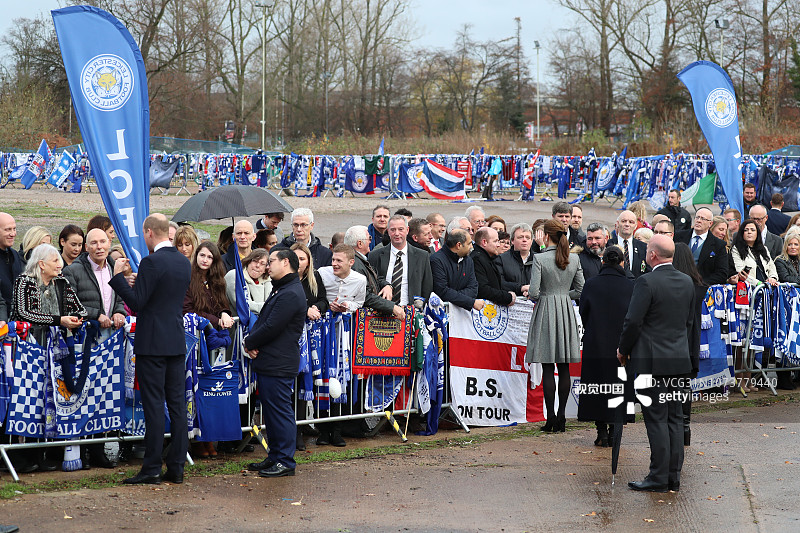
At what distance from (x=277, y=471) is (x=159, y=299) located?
167cm

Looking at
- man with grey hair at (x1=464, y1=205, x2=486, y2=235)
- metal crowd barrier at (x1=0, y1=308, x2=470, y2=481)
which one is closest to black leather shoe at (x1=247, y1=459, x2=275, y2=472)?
metal crowd barrier at (x1=0, y1=308, x2=470, y2=481)

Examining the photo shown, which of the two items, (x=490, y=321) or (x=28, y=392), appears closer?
(x=28, y=392)

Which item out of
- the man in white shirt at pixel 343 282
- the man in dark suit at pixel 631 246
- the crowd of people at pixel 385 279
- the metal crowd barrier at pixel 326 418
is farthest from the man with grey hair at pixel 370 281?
the man in dark suit at pixel 631 246

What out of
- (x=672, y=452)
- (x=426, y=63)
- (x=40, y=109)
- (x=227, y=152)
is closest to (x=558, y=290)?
(x=672, y=452)

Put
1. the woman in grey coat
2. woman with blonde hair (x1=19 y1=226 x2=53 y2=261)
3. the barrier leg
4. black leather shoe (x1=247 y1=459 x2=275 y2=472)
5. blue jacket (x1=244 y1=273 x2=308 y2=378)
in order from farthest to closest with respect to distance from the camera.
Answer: the woman in grey coat → woman with blonde hair (x1=19 y1=226 x2=53 y2=261) → black leather shoe (x1=247 y1=459 x2=275 y2=472) → blue jacket (x1=244 y1=273 x2=308 y2=378) → the barrier leg

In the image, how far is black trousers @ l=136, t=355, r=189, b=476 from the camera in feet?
22.4


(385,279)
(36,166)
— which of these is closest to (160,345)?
(385,279)

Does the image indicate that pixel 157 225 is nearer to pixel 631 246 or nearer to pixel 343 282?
pixel 343 282

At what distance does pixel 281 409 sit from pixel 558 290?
3221 mm

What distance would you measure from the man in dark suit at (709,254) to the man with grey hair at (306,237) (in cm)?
437

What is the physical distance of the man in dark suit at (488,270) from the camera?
9195 millimetres

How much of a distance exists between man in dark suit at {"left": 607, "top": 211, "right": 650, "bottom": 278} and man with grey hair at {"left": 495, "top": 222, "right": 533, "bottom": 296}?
117 cm

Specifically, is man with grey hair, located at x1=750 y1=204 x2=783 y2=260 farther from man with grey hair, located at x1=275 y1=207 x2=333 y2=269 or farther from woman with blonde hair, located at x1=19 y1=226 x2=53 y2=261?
woman with blonde hair, located at x1=19 y1=226 x2=53 y2=261

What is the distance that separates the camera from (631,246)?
1016cm
